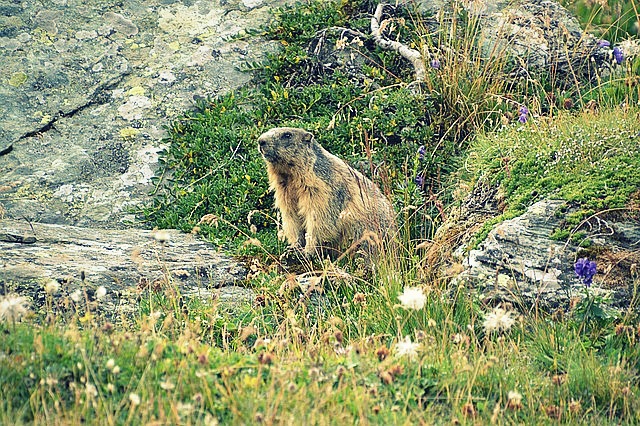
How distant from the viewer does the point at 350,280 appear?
6.60m

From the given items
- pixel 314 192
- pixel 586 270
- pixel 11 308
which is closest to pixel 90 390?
pixel 11 308

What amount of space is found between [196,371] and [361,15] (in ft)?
24.5

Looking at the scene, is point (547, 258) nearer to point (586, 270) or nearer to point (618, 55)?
point (586, 270)

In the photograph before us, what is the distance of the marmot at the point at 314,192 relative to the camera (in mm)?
7535

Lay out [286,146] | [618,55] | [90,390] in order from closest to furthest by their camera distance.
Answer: [90,390] → [286,146] → [618,55]

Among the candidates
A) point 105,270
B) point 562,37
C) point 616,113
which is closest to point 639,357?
point 616,113

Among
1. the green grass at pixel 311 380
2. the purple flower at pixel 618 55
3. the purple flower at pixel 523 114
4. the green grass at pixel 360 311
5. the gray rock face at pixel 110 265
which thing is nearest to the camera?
the green grass at pixel 311 380

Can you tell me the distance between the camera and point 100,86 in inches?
381

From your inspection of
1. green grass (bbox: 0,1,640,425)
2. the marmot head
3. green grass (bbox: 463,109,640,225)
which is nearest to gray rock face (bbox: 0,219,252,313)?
green grass (bbox: 0,1,640,425)

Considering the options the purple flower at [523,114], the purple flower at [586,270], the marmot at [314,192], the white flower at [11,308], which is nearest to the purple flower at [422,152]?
the marmot at [314,192]

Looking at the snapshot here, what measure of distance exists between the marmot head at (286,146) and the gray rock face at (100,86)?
71.9 inches

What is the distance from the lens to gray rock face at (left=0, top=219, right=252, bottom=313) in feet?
19.6

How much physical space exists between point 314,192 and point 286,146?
52 centimetres

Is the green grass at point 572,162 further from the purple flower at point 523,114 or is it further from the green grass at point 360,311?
the purple flower at point 523,114
